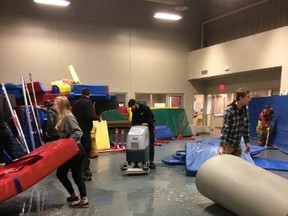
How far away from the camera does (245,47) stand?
9406 millimetres

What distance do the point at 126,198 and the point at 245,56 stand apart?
7.49 m

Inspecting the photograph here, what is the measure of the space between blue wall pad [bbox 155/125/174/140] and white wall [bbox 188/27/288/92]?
3.16 metres

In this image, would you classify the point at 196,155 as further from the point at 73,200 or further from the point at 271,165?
the point at 73,200

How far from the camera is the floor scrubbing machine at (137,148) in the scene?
4727mm

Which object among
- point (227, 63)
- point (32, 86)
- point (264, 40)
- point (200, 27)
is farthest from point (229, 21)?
point (32, 86)

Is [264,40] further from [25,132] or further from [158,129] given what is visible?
[25,132]

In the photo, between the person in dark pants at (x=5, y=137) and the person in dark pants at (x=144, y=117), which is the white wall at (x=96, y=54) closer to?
the person in dark pants at (x=5, y=137)

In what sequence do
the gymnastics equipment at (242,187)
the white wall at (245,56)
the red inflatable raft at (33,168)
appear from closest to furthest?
the gymnastics equipment at (242,187) → the red inflatable raft at (33,168) → the white wall at (245,56)

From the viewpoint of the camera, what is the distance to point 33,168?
9.94ft

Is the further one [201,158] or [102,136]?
[102,136]

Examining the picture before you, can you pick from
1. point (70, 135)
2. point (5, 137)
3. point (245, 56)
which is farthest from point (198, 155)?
point (245, 56)

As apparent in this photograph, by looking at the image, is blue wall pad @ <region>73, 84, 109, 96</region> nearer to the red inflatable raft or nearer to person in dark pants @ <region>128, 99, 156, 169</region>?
person in dark pants @ <region>128, 99, 156, 169</region>

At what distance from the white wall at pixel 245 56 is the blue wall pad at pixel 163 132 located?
10.4 ft

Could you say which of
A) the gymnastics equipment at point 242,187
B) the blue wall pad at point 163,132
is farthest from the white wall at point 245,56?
the gymnastics equipment at point 242,187
